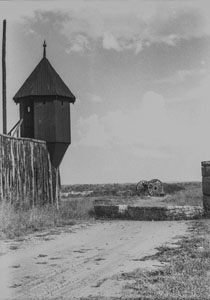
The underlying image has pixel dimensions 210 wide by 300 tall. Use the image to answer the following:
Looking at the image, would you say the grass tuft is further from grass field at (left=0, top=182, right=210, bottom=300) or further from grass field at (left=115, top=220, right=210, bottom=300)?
grass field at (left=115, top=220, right=210, bottom=300)

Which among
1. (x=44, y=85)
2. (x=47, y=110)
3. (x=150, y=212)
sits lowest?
(x=150, y=212)

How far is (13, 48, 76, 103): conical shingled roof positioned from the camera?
22.6 meters

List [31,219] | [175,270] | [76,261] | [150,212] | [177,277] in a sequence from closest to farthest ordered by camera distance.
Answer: [177,277] → [175,270] → [76,261] → [31,219] → [150,212]

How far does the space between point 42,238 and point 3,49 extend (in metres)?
17.9

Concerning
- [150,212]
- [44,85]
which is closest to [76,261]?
[150,212]

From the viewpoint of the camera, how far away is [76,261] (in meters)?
8.24

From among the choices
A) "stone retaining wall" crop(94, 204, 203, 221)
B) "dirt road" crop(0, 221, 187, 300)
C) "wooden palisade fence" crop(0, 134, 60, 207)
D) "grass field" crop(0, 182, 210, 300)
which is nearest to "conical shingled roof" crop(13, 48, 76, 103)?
"wooden palisade fence" crop(0, 134, 60, 207)

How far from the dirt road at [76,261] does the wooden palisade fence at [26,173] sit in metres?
4.10

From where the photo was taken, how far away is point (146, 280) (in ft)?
20.8

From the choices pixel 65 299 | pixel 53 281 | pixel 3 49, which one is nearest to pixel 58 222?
pixel 53 281

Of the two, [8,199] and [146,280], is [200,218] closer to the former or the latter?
[8,199]

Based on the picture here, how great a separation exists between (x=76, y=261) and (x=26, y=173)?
35.6 feet

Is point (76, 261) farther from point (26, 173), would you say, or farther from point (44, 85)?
point (44, 85)

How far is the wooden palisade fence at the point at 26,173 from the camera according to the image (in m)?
16.8
